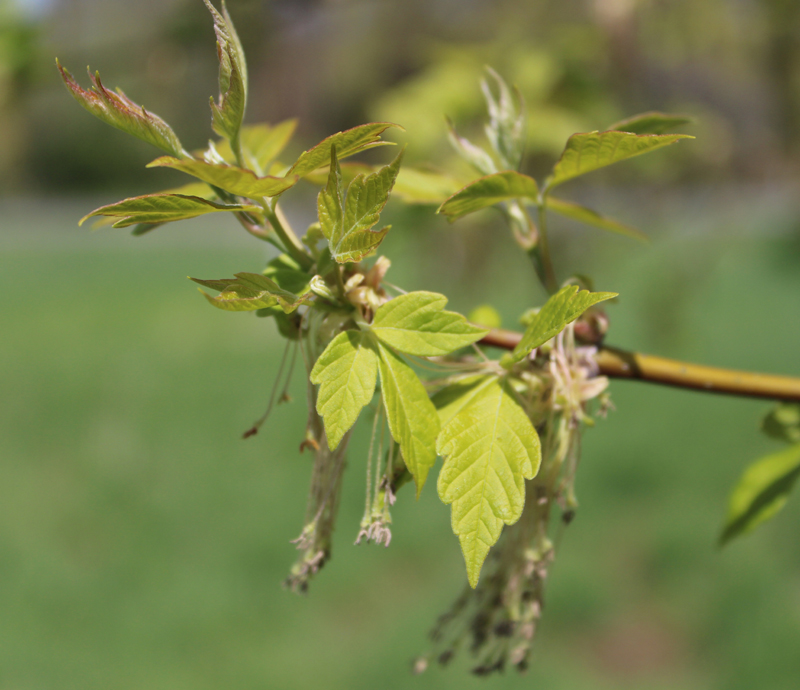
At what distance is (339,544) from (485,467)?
3.41 m

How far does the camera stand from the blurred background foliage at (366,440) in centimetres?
231

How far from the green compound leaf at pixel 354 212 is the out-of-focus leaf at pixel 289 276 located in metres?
0.07

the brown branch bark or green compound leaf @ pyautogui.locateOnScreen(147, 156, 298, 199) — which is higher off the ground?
green compound leaf @ pyautogui.locateOnScreen(147, 156, 298, 199)

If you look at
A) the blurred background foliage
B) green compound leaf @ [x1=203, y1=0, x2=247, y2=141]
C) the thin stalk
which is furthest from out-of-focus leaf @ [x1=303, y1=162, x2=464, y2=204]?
the blurred background foliage

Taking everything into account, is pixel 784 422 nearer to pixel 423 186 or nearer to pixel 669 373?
pixel 669 373

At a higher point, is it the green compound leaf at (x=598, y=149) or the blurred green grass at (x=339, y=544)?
the green compound leaf at (x=598, y=149)

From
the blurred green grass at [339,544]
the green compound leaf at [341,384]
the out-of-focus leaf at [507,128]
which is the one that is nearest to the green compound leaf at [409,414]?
the green compound leaf at [341,384]

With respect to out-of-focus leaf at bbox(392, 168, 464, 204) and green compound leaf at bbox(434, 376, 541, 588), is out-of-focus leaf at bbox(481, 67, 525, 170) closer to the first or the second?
out-of-focus leaf at bbox(392, 168, 464, 204)

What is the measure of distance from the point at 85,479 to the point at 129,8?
2751 millimetres

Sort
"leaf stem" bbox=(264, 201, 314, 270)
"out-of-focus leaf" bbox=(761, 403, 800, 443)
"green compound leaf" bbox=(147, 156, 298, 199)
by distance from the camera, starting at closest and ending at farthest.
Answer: "green compound leaf" bbox=(147, 156, 298, 199) < "leaf stem" bbox=(264, 201, 314, 270) < "out-of-focus leaf" bbox=(761, 403, 800, 443)

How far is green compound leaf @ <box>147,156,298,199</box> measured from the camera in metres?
0.49

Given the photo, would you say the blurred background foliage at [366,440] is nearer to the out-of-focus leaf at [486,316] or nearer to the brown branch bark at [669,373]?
the out-of-focus leaf at [486,316]

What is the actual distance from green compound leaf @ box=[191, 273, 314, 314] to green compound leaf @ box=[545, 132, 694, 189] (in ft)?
0.98

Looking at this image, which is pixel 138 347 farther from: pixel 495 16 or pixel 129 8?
pixel 495 16
